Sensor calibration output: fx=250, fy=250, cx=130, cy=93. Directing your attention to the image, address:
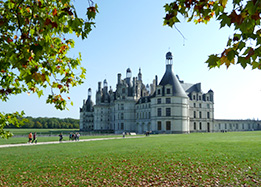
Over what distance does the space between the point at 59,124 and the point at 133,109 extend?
8647cm

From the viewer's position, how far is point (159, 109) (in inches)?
2452

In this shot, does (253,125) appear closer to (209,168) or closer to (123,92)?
(123,92)

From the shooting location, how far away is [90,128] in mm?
97562

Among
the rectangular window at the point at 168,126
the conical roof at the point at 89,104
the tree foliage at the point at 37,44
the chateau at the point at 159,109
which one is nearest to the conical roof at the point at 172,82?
the chateau at the point at 159,109

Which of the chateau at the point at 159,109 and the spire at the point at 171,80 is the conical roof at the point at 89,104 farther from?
the spire at the point at 171,80

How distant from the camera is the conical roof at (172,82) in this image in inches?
2422

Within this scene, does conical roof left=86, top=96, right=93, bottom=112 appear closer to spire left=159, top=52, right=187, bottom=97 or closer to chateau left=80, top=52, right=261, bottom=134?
chateau left=80, top=52, right=261, bottom=134

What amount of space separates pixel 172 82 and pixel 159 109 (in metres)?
7.44

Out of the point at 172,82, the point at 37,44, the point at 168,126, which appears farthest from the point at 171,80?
the point at 37,44

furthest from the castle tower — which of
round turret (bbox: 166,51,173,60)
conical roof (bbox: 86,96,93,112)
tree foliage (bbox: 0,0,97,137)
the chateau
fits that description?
tree foliage (bbox: 0,0,97,137)

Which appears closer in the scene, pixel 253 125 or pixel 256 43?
pixel 256 43

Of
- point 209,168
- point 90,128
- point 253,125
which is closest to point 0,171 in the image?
point 209,168

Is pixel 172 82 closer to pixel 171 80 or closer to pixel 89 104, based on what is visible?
pixel 171 80

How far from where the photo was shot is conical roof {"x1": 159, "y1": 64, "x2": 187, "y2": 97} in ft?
202
